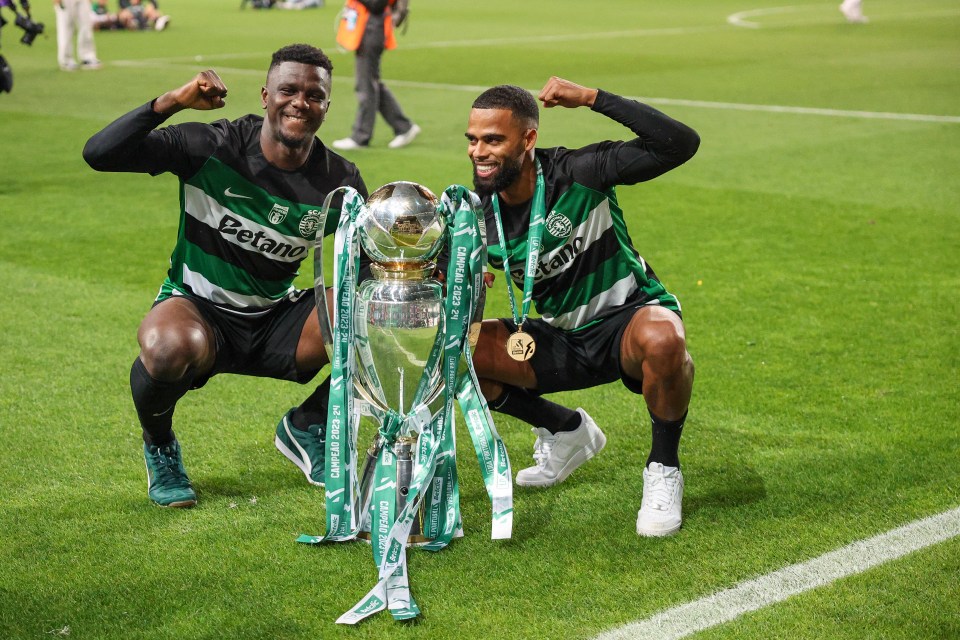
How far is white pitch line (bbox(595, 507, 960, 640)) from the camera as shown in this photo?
331 centimetres

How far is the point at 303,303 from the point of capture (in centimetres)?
442

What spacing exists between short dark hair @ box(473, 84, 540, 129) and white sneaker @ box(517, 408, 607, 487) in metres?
1.09

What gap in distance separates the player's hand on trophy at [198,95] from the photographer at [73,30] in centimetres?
1512

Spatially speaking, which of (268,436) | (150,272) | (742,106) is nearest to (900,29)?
(742,106)

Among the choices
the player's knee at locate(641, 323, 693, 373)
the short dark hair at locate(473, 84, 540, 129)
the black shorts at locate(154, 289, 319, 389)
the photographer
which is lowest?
the photographer

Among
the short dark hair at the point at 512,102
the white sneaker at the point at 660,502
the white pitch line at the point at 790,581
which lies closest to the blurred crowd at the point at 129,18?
the short dark hair at the point at 512,102

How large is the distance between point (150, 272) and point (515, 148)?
151 inches

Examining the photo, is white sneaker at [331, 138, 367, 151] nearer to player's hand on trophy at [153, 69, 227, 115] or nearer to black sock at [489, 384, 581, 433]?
black sock at [489, 384, 581, 433]

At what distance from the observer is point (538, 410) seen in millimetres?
4449

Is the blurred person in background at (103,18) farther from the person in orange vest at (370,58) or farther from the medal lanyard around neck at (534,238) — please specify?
the medal lanyard around neck at (534,238)

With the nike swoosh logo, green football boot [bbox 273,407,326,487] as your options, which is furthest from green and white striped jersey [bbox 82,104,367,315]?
green football boot [bbox 273,407,326,487]

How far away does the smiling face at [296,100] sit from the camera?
4203 millimetres

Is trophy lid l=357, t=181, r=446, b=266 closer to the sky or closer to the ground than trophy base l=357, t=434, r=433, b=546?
closer to the sky

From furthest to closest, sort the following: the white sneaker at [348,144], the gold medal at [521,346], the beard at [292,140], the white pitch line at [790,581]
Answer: the white sneaker at [348,144]
the beard at [292,140]
the gold medal at [521,346]
the white pitch line at [790,581]
